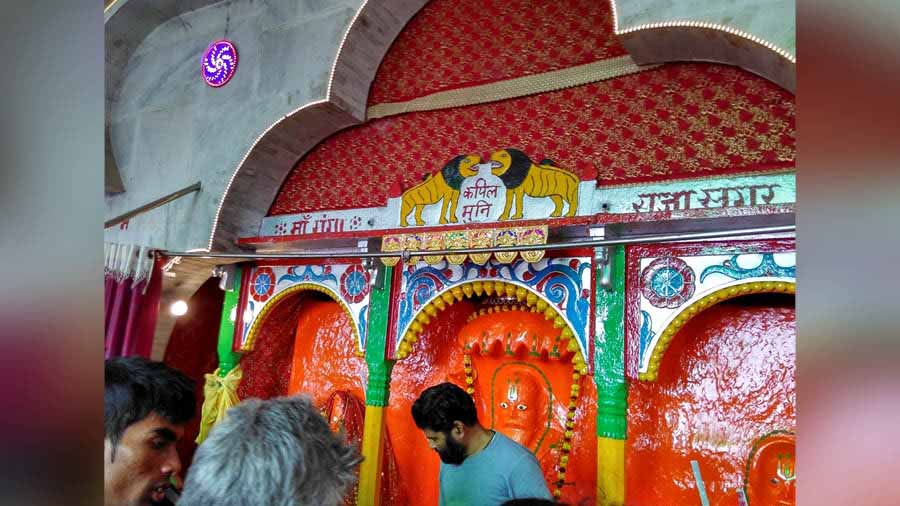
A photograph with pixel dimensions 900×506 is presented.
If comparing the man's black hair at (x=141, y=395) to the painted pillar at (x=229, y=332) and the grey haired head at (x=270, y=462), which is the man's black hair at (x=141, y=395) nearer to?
the grey haired head at (x=270, y=462)

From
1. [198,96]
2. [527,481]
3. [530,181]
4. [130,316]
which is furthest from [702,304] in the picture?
[198,96]

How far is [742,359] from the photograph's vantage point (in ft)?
13.0

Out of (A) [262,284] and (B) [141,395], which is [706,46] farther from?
(A) [262,284]

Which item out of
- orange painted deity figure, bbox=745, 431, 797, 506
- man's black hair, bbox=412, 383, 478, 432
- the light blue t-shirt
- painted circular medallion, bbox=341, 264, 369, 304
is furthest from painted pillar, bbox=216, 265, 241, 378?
orange painted deity figure, bbox=745, 431, 797, 506

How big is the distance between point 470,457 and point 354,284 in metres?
2.33

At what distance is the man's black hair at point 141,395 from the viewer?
62.9 inches

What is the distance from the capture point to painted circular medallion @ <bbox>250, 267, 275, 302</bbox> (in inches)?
213

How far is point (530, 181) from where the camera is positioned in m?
4.30

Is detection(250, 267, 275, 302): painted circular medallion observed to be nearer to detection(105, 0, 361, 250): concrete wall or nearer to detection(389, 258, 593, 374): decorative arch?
detection(105, 0, 361, 250): concrete wall
